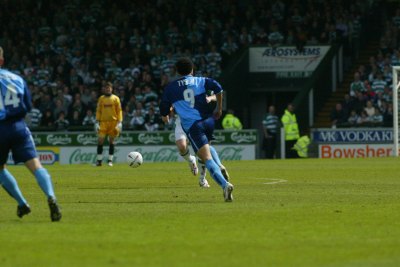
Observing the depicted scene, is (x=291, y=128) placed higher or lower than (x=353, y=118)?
lower

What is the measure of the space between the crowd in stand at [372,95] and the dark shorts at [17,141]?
2745 cm

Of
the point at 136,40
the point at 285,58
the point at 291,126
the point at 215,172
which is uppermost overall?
the point at 136,40

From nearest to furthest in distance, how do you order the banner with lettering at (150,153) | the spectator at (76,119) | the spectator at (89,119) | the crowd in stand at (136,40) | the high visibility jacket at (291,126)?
the banner with lettering at (150,153) → the high visibility jacket at (291,126) → the spectator at (89,119) → the spectator at (76,119) → the crowd in stand at (136,40)

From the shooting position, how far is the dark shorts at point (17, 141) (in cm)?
1372

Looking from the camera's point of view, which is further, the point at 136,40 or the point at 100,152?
the point at 136,40

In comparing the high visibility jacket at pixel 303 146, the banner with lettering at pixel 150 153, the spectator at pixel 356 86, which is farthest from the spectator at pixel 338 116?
the banner with lettering at pixel 150 153

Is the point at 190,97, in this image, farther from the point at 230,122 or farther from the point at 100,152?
the point at 230,122

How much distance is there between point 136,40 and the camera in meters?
48.4

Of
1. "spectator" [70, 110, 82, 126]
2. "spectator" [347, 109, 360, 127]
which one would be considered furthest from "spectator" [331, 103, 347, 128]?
"spectator" [70, 110, 82, 126]

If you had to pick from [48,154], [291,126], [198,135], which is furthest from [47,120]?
[198,135]

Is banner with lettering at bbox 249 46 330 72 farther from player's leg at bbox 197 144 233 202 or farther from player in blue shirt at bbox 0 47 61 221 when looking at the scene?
player in blue shirt at bbox 0 47 61 221

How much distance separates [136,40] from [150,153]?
874 cm

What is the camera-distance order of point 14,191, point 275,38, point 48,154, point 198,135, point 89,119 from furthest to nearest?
point 275,38, point 89,119, point 48,154, point 198,135, point 14,191

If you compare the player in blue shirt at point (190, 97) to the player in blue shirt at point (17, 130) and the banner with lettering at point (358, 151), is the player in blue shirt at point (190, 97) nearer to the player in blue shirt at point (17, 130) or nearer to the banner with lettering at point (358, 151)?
the player in blue shirt at point (17, 130)
